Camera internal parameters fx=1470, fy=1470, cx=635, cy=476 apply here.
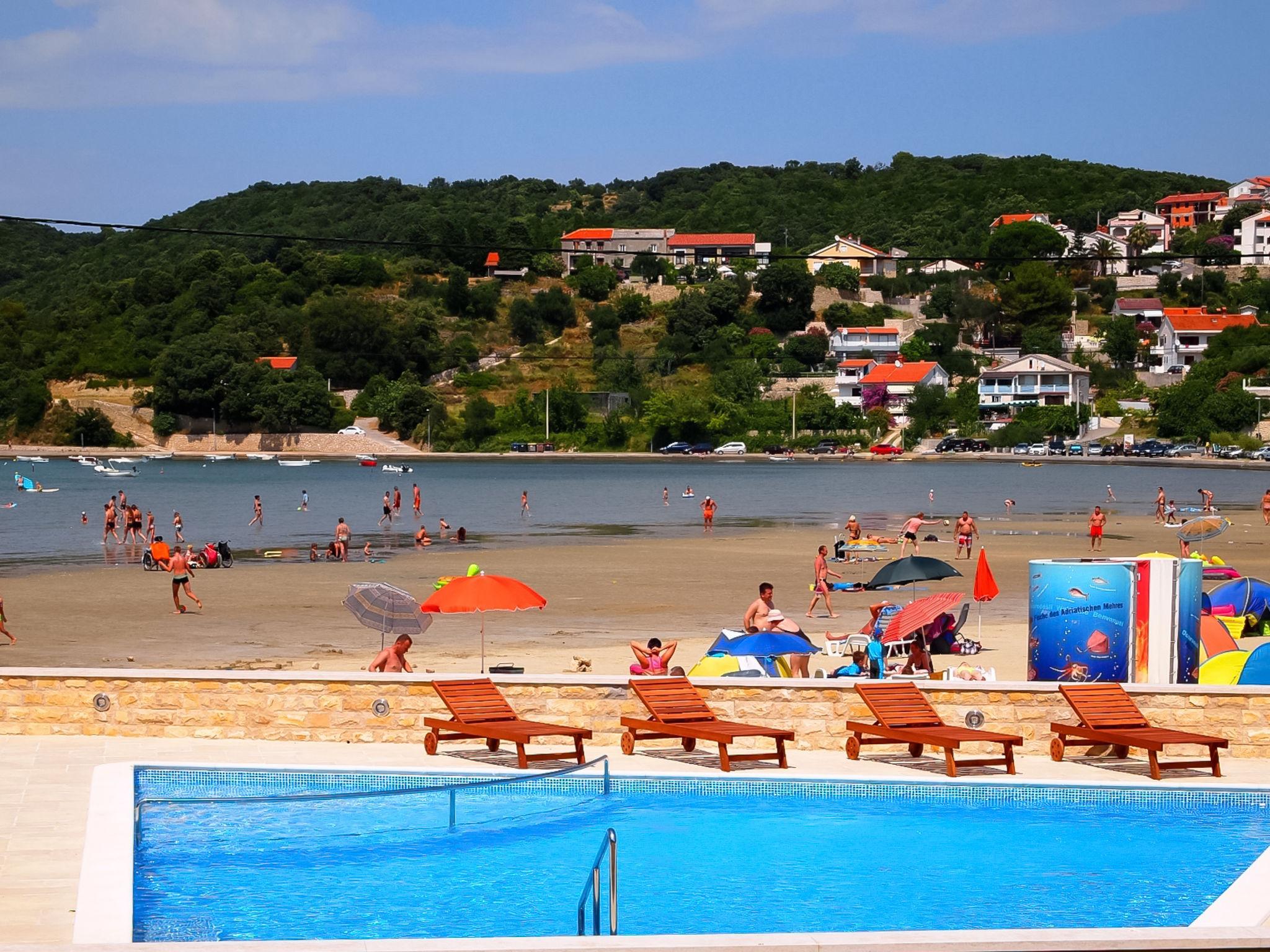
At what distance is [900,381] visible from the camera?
13450 cm

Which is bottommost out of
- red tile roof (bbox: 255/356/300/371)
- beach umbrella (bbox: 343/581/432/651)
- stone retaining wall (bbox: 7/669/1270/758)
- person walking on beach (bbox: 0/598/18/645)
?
person walking on beach (bbox: 0/598/18/645)

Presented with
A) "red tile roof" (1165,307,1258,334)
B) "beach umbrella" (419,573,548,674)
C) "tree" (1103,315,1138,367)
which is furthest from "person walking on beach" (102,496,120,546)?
"red tile roof" (1165,307,1258,334)

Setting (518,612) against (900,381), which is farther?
(900,381)

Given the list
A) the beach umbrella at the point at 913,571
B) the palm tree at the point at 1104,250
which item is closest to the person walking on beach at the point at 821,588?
the beach umbrella at the point at 913,571

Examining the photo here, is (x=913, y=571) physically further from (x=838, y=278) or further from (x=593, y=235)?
(x=593, y=235)

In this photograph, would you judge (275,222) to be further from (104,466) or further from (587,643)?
(587,643)

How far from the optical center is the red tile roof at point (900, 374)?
134500mm

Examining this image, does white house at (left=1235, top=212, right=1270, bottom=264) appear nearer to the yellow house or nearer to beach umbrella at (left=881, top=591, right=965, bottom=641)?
the yellow house

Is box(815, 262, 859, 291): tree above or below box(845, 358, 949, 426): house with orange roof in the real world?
above

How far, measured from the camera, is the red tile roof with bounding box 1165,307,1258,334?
138125 mm

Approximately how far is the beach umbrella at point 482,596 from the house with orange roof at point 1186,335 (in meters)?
132

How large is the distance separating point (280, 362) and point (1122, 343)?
3180 inches

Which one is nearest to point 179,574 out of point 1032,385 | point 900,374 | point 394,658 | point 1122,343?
point 394,658

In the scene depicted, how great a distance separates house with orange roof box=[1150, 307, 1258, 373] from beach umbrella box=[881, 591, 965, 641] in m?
128
